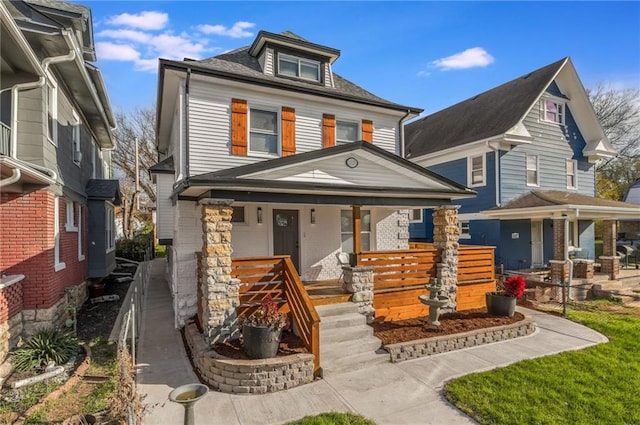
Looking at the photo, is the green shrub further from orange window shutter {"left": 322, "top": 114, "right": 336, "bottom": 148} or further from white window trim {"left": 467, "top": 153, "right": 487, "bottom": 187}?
white window trim {"left": 467, "top": 153, "right": 487, "bottom": 187}

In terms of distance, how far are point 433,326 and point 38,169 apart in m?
9.10

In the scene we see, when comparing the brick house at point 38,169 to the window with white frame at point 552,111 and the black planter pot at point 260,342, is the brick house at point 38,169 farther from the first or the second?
the window with white frame at point 552,111

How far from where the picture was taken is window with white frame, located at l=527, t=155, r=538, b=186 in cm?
1466

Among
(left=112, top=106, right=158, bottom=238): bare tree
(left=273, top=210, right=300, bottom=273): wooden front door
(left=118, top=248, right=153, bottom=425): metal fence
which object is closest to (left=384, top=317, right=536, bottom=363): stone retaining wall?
(left=273, top=210, right=300, bottom=273): wooden front door

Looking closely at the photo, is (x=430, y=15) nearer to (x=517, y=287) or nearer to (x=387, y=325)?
(x=517, y=287)

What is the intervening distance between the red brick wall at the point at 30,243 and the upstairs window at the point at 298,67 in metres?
6.81

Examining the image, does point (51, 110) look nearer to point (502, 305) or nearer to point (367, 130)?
point (367, 130)

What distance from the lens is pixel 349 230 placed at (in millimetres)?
10727

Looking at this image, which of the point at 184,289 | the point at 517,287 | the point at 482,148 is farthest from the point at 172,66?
the point at 482,148

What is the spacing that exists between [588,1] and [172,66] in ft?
35.1

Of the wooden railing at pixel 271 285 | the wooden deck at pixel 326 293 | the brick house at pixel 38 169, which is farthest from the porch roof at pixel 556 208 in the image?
the brick house at pixel 38 169

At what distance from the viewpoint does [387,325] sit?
7.74 metres

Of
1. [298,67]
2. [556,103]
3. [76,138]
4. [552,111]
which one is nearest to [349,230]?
[298,67]

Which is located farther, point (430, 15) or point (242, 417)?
point (430, 15)
